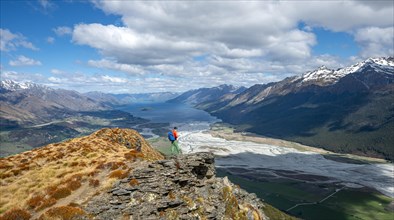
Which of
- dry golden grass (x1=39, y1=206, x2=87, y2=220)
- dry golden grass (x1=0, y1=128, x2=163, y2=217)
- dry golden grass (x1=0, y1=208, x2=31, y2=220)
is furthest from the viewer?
dry golden grass (x1=0, y1=128, x2=163, y2=217)

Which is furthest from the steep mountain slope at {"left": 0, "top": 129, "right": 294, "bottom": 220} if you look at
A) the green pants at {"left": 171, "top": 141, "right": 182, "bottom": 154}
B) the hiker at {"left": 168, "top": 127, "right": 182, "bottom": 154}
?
the hiker at {"left": 168, "top": 127, "right": 182, "bottom": 154}

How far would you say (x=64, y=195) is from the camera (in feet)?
122

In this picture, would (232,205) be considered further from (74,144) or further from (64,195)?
(74,144)

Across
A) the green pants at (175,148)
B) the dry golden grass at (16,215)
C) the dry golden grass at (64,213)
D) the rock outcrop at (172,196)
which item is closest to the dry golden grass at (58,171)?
the dry golden grass at (16,215)

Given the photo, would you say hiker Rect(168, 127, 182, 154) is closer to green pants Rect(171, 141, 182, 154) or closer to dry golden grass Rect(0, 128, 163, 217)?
green pants Rect(171, 141, 182, 154)

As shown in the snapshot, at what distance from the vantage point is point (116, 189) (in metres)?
36.4

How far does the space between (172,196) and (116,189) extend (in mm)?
6465

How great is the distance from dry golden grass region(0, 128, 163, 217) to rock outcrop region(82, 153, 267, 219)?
117 inches

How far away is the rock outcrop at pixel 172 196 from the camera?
34094mm

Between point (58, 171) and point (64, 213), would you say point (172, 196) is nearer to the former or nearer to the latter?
point (64, 213)

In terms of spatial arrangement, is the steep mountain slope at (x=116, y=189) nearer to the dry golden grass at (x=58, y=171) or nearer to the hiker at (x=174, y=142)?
the dry golden grass at (x=58, y=171)

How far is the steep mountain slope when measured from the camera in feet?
112

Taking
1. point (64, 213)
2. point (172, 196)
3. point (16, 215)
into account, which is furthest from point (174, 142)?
point (16, 215)

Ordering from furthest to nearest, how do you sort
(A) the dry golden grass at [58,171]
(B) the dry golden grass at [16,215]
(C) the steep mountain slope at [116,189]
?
1. (A) the dry golden grass at [58,171]
2. (C) the steep mountain slope at [116,189]
3. (B) the dry golden grass at [16,215]
